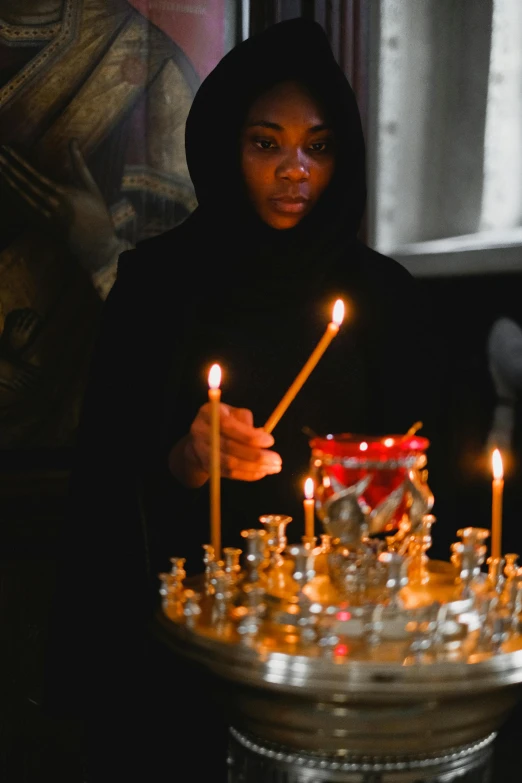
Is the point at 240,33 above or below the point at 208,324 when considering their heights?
above

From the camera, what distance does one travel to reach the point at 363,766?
4.28 ft

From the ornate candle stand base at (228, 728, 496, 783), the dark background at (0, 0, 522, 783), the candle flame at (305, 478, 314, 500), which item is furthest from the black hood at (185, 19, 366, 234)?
the ornate candle stand base at (228, 728, 496, 783)

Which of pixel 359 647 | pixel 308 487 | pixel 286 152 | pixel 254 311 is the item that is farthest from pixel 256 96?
pixel 359 647

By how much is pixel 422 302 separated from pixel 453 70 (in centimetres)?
72

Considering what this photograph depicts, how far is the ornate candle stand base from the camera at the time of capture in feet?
4.29

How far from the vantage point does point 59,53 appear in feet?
8.21

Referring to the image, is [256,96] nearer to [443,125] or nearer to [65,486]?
[443,125]

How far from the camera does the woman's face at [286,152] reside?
2062 millimetres

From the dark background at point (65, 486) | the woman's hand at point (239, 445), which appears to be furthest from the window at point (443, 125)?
the woman's hand at point (239, 445)

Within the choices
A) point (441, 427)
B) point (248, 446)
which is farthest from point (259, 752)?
point (441, 427)

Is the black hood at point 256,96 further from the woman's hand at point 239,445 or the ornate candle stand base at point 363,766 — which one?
the ornate candle stand base at point 363,766

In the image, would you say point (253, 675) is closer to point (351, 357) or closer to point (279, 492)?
point (279, 492)

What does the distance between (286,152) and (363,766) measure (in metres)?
1.19

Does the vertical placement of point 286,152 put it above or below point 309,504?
above
